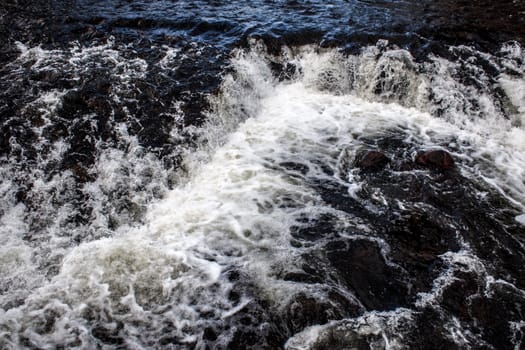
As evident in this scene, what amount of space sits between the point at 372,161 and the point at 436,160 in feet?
3.43

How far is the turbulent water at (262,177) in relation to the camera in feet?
13.6

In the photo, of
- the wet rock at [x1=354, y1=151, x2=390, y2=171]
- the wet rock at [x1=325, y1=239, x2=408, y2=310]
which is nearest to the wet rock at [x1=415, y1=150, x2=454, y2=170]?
the wet rock at [x1=354, y1=151, x2=390, y2=171]

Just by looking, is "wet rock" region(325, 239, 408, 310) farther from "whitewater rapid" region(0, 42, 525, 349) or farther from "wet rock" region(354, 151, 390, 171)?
"wet rock" region(354, 151, 390, 171)

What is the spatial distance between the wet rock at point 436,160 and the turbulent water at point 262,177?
0.52 feet

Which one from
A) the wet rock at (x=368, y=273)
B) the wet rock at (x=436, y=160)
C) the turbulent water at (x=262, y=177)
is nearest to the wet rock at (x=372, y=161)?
the turbulent water at (x=262, y=177)

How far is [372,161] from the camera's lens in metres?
6.33

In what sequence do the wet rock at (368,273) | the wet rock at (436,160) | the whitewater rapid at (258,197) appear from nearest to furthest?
the whitewater rapid at (258,197)
the wet rock at (368,273)
the wet rock at (436,160)

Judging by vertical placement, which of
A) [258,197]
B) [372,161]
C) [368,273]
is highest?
[372,161]

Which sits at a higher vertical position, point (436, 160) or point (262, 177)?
point (436, 160)

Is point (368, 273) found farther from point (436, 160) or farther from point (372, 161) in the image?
point (436, 160)

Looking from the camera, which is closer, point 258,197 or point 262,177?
point 258,197

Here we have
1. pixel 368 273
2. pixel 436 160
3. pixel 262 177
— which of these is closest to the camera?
pixel 368 273

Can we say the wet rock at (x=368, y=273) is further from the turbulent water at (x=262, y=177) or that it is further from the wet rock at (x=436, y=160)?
the wet rock at (x=436, y=160)

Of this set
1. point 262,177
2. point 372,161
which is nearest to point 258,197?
point 262,177
